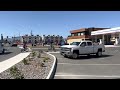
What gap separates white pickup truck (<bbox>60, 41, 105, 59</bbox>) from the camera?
25.9 m

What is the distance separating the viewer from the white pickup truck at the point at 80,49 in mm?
25875

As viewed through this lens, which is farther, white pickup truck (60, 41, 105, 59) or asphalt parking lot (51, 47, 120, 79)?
white pickup truck (60, 41, 105, 59)

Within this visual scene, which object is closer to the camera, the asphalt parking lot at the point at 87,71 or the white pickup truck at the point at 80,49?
the asphalt parking lot at the point at 87,71

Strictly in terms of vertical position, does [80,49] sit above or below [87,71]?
above

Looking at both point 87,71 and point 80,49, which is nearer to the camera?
point 87,71

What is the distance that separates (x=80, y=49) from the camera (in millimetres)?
26438

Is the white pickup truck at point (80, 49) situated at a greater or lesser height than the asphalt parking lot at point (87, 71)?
greater
